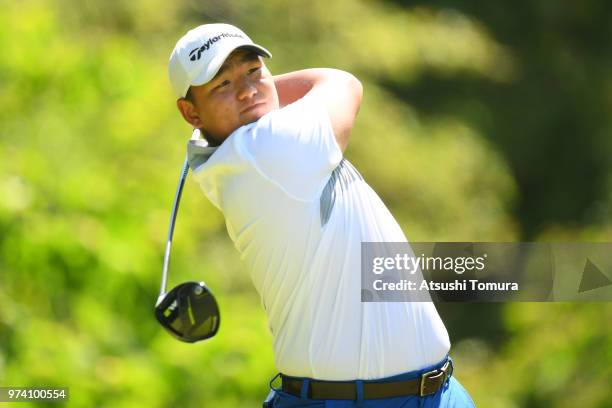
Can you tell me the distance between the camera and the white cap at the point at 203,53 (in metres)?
2.10

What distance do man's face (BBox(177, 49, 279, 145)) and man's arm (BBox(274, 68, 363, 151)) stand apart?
0.11 meters

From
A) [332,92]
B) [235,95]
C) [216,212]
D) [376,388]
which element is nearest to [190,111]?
[235,95]

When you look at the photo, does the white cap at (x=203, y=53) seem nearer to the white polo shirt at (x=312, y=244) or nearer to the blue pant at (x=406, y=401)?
the white polo shirt at (x=312, y=244)

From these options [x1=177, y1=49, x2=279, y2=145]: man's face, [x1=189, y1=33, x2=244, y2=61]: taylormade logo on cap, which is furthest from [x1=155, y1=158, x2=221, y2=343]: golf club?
[x1=189, y1=33, x2=244, y2=61]: taylormade logo on cap

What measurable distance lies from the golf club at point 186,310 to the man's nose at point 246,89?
7.8 inches

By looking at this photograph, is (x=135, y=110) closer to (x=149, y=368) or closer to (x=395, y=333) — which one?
(x=149, y=368)

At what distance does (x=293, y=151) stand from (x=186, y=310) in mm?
458

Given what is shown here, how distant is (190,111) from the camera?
2.21 metres

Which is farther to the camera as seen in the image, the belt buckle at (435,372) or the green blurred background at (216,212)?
the green blurred background at (216,212)

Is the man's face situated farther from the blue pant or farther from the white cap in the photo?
the blue pant

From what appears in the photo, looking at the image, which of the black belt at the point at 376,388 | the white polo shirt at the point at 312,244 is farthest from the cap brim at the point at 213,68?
the black belt at the point at 376,388

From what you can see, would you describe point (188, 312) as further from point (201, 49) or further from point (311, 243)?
point (201, 49)

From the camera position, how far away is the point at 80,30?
Result: 5449 mm

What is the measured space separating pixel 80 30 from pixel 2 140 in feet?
5.10
